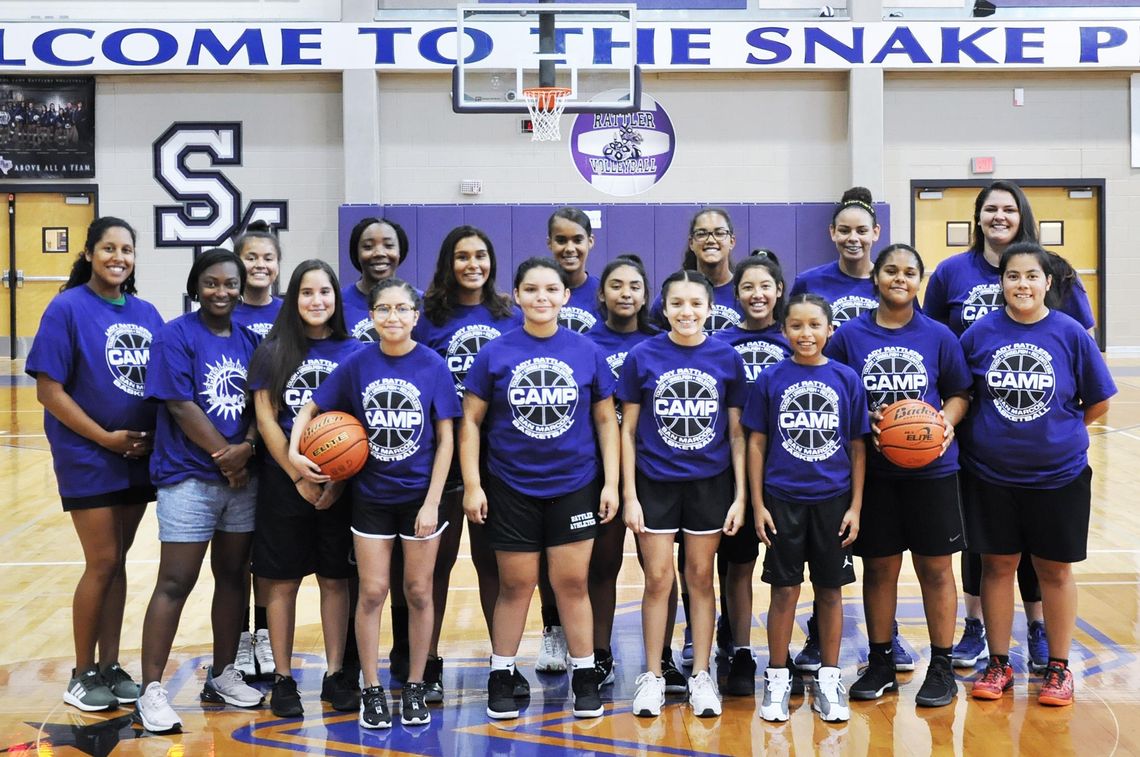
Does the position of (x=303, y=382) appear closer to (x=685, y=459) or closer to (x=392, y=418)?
(x=392, y=418)

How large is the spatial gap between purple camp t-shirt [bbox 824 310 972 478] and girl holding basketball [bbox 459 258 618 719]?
33.1 inches

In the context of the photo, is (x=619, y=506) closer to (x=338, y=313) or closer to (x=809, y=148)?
(x=338, y=313)

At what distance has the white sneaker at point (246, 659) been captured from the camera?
13.7 ft

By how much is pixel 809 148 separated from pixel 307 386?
1124 cm

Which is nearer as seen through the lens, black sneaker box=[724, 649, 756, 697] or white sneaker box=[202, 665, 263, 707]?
white sneaker box=[202, 665, 263, 707]

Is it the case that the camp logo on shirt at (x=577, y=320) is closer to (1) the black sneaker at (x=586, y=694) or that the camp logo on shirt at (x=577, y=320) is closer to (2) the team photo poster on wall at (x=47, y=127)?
(1) the black sneaker at (x=586, y=694)

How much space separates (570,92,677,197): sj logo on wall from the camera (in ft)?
45.8

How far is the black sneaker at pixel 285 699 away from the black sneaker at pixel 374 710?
8.7 inches

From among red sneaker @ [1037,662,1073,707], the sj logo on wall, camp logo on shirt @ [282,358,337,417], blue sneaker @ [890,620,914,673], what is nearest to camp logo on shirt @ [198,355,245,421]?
camp logo on shirt @ [282,358,337,417]

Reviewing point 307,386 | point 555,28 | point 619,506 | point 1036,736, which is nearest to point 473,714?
point 619,506

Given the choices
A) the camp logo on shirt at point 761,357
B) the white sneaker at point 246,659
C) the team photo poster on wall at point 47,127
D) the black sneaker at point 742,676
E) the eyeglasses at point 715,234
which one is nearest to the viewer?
the black sneaker at point 742,676

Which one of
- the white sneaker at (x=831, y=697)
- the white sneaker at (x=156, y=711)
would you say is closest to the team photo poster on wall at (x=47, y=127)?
the white sneaker at (x=156, y=711)

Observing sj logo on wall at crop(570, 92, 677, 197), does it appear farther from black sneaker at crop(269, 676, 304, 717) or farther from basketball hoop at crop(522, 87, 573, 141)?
black sneaker at crop(269, 676, 304, 717)

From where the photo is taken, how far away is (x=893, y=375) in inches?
150
